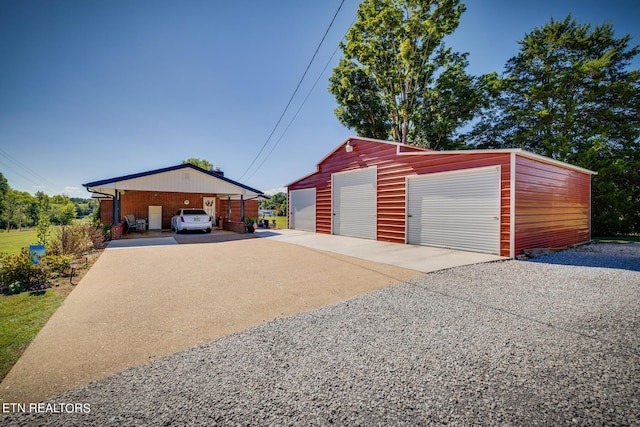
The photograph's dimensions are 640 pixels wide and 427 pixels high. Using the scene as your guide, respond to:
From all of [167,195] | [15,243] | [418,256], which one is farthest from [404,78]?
[15,243]

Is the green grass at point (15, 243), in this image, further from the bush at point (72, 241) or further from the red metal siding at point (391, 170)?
the red metal siding at point (391, 170)

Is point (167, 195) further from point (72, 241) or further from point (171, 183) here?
point (72, 241)

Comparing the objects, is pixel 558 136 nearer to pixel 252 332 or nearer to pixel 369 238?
pixel 369 238

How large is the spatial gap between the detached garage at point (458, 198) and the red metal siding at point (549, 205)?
3 cm

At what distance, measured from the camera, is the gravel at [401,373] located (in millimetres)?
1657

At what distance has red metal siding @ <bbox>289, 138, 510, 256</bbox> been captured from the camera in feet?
24.1

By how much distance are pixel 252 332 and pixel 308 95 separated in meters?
12.1

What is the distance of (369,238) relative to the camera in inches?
459

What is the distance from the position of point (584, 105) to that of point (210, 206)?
28461 mm

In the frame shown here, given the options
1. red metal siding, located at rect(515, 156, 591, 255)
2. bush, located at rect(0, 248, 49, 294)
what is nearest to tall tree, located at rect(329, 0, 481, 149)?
red metal siding, located at rect(515, 156, 591, 255)

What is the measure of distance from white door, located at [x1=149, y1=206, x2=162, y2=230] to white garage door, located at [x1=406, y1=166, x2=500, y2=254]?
18.3m

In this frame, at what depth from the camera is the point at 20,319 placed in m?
3.35

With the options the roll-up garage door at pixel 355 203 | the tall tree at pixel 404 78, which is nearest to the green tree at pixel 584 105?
the tall tree at pixel 404 78

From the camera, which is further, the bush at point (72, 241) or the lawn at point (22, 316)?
the bush at point (72, 241)
